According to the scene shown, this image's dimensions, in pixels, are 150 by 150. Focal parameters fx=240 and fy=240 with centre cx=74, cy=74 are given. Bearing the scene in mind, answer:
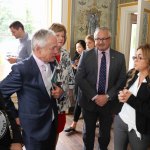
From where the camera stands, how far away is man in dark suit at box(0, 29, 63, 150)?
169 centimetres

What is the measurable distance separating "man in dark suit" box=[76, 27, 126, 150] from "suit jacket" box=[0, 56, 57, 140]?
85 cm

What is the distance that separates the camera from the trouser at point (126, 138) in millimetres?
1845

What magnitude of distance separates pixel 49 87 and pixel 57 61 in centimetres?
43

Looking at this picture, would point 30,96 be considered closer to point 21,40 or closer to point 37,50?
point 37,50

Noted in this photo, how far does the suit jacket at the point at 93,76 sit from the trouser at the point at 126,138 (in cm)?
59

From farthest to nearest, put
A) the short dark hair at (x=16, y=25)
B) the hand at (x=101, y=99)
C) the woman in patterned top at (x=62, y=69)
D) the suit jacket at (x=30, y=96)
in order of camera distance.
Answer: the short dark hair at (x=16, y=25) < the hand at (x=101, y=99) < the woman in patterned top at (x=62, y=69) < the suit jacket at (x=30, y=96)

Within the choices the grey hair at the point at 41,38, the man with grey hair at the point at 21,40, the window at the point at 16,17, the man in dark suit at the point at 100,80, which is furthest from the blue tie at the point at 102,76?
the window at the point at 16,17

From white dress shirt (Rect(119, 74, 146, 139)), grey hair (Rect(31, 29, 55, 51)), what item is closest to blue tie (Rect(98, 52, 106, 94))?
white dress shirt (Rect(119, 74, 146, 139))

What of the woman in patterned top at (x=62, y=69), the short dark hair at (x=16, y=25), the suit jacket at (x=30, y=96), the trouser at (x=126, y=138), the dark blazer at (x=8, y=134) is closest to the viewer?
the dark blazer at (x=8, y=134)

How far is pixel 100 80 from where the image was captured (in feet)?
8.41

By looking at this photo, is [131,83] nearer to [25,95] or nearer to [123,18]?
[25,95]

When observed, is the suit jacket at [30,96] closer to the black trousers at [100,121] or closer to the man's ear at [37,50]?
the man's ear at [37,50]

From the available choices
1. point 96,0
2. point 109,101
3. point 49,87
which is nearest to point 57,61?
point 49,87

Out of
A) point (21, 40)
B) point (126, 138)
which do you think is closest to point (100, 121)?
point (126, 138)
